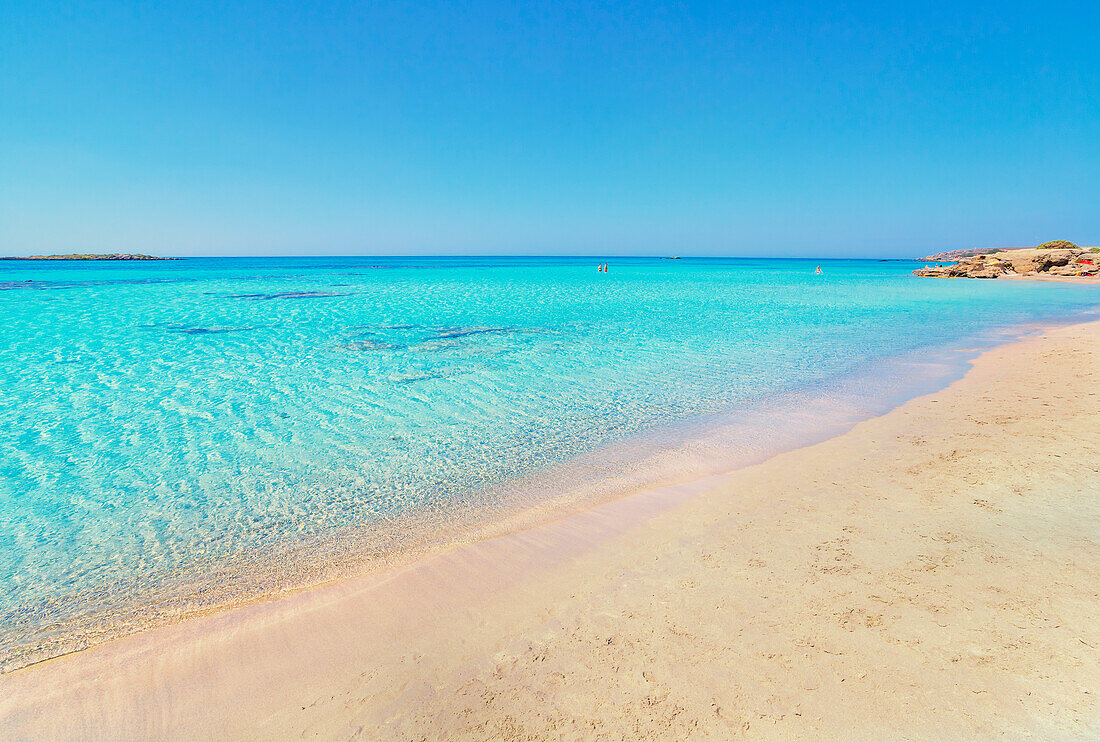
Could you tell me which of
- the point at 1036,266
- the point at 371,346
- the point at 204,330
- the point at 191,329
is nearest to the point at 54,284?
the point at 191,329

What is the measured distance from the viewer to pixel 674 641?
10.4ft

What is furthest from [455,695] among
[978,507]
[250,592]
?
[978,507]

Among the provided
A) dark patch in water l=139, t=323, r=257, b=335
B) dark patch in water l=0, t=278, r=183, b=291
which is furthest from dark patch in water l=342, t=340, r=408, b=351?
dark patch in water l=0, t=278, r=183, b=291

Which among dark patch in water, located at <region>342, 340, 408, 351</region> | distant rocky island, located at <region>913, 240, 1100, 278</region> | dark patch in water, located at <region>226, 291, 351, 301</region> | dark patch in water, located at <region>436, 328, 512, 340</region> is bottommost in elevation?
dark patch in water, located at <region>342, 340, 408, 351</region>

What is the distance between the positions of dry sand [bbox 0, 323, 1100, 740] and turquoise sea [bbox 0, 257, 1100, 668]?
2.05 ft

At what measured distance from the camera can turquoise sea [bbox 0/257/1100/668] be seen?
4281mm

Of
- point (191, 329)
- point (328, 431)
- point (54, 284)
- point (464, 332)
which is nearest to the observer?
point (328, 431)

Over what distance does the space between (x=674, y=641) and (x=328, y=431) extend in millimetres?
5688

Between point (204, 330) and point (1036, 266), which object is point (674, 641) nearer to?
point (204, 330)

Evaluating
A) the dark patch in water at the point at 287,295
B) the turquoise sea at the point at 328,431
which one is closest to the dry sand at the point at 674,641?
the turquoise sea at the point at 328,431

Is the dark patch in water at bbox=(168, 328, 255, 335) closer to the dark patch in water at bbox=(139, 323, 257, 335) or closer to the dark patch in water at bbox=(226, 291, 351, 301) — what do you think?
the dark patch in water at bbox=(139, 323, 257, 335)

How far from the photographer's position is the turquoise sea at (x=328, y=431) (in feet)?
14.0

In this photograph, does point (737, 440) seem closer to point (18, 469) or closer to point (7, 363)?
point (18, 469)

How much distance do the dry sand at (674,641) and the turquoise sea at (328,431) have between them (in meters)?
0.62
